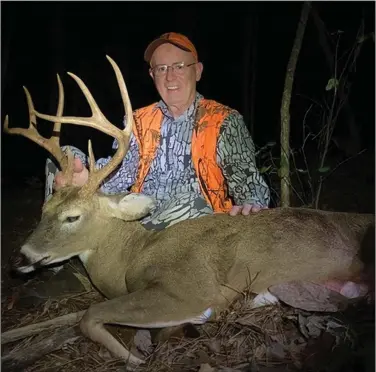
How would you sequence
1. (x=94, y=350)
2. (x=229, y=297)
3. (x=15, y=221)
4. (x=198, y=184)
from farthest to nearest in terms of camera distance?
(x=15, y=221), (x=198, y=184), (x=229, y=297), (x=94, y=350)

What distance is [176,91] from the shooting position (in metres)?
3.99

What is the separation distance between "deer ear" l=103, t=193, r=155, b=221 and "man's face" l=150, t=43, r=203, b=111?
3.02 ft

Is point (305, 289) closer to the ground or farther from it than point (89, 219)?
closer to the ground

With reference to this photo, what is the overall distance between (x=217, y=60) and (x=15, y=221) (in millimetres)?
10138

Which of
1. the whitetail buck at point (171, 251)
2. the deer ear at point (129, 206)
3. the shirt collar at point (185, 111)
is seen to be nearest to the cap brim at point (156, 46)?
the shirt collar at point (185, 111)

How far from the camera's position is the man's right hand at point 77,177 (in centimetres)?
354

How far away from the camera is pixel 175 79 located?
3967mm

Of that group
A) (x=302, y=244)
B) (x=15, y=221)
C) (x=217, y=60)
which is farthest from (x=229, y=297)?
(x=217, y=60)

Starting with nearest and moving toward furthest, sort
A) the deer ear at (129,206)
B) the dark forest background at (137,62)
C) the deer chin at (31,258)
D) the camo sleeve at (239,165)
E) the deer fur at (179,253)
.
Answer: the deer fur at (179,253) → the deer chin at (31,258) → the deer ear at (129,206) → the camo sleeve at (239,165) → the dark forest background at (137,62)

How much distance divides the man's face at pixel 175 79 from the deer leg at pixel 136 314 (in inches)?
65.5

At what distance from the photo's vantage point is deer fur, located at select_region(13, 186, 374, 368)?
281 centimetres

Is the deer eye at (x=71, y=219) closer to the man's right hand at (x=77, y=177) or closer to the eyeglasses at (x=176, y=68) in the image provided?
the man's right hand at (x=77, y=177)

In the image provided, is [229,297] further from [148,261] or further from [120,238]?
[120,238]

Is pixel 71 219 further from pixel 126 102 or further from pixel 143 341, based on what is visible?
pixel 143 341
